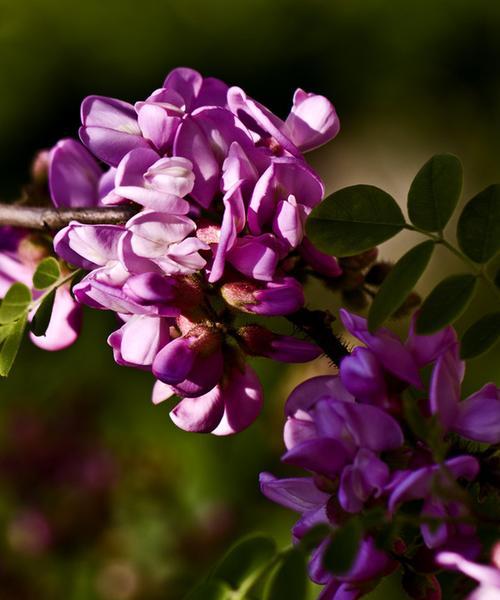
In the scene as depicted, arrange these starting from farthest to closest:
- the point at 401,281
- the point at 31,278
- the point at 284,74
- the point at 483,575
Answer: the point at 284,74 → the point at 31,278 → the point at 401,281 → the point at 483,575

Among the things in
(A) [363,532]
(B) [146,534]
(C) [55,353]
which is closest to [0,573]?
(B) [146,534]

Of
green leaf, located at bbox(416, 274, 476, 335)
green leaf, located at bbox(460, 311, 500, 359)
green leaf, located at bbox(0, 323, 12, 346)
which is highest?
green leaf, located at bbox(416, 274, 476, 335)

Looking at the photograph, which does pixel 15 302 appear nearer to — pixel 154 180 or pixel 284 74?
pixel 154 180

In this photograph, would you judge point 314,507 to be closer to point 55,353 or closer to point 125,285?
point 125,285

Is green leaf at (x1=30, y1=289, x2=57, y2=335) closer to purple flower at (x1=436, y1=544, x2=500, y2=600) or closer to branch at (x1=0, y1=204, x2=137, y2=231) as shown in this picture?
branch at (x1=0, y1=204, x2=137, y2=231)

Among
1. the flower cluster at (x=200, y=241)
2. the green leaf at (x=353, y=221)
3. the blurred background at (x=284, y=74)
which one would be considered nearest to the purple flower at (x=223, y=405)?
the flower cluster at (x=200, y=241)

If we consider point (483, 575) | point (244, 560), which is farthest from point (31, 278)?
point (483, 575)

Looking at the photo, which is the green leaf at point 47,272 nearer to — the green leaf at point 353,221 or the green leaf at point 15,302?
the green leaf at point 15,302

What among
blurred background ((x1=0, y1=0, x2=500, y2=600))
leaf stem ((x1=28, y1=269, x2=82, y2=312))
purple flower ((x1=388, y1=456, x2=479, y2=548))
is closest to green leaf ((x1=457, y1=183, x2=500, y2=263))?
purple flower ((x1=388, y1=456, x2=479, y2=548))
